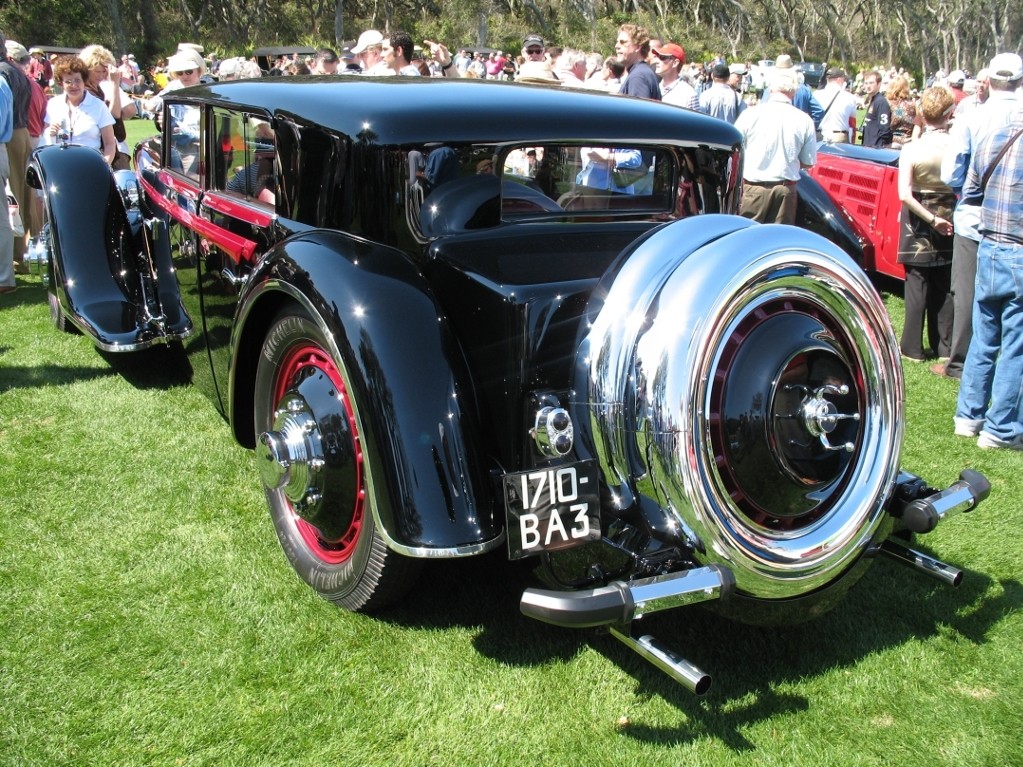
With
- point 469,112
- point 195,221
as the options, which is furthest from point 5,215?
point 469,112

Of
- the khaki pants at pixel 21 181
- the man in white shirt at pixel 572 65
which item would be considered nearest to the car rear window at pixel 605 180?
the khaki pants at pixel 21 181

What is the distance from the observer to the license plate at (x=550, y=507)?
2281mm

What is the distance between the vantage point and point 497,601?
9.89 feet

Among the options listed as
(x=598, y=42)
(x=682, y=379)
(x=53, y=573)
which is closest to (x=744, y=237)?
(x=682, y=379)

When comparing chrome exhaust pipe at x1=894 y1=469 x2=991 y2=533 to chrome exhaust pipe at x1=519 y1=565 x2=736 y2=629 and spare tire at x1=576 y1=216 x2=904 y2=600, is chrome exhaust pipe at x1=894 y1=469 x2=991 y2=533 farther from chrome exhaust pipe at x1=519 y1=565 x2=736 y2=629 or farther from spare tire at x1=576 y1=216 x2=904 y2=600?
chrome exhaust pipe at x1=519 y1=565 x2=736 y2=629

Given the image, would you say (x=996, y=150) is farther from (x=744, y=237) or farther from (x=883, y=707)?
(x=883, y=707)

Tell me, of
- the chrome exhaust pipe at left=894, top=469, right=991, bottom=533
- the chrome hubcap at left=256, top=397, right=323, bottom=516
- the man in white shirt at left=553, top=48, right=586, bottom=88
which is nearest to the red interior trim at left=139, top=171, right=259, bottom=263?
the chrome hubcap at left=256, top=397, right=323, bottom=516

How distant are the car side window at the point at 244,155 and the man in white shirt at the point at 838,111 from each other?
855cm

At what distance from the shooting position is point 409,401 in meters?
2.42

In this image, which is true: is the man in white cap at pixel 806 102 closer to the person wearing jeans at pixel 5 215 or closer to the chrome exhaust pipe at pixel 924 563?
the chrome exhaust pipe at pixel 924 563

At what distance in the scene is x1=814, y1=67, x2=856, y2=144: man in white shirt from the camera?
34.5 feet

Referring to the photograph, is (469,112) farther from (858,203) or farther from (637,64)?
(858,203)

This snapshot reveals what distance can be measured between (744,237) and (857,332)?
1.66 feet

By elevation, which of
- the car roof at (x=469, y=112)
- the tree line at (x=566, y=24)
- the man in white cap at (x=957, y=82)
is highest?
the tree line at (x=566, y=24)
